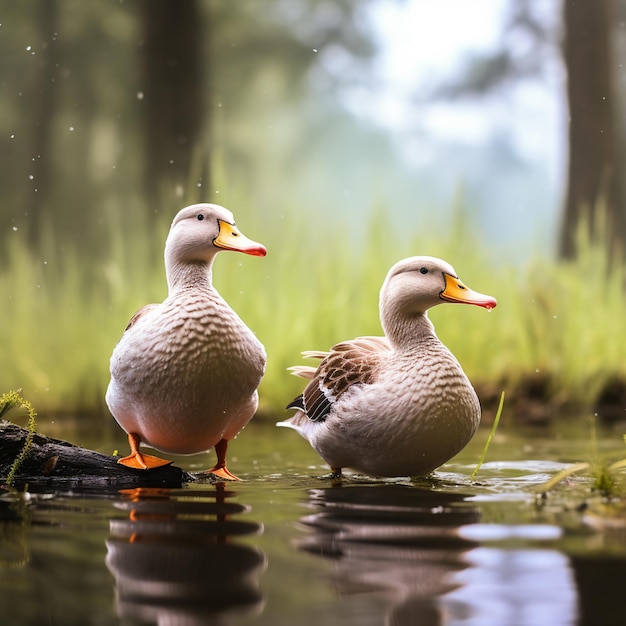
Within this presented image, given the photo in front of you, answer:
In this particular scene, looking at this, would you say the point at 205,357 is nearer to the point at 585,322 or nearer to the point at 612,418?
the point at 612,418

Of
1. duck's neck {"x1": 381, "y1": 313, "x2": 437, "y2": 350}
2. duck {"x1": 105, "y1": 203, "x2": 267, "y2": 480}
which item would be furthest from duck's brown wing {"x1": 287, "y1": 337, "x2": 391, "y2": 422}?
duck {"x1": 105, "y1": 203, "x2": 267, "y2": 480}

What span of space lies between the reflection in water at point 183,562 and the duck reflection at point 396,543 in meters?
0.16

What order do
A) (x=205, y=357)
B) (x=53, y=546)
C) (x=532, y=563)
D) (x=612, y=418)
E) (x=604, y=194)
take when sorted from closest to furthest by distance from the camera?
(x=532, y=563) < (x=53, y=546) < (x=205, y=357) < (x=612, y=418) < (x=604, y=194)

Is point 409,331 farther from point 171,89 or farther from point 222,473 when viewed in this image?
point 171,89

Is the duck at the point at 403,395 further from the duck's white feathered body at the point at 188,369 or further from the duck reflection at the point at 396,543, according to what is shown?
the duck's white feathered body at the point at 188,369

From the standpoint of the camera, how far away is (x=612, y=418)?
595 centimetres

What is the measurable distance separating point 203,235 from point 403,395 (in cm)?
77

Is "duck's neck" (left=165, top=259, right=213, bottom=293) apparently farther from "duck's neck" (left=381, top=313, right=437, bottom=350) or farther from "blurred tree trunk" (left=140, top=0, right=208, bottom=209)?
"blurred tree trunk" (left=140, top=0, right=208, bottom=209)

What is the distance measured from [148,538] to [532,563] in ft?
2.54

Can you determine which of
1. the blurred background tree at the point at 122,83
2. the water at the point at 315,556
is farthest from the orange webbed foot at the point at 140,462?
the blurred background tree at the point at 122,83

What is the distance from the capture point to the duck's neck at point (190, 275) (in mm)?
2730

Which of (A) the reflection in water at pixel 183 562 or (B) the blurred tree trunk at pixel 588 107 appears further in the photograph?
(B) the blurred tree trunk at pixel 588 107

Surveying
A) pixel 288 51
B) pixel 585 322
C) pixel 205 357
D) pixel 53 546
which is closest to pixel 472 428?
pixel 205 357

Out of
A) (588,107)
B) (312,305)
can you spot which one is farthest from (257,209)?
(588,107)
